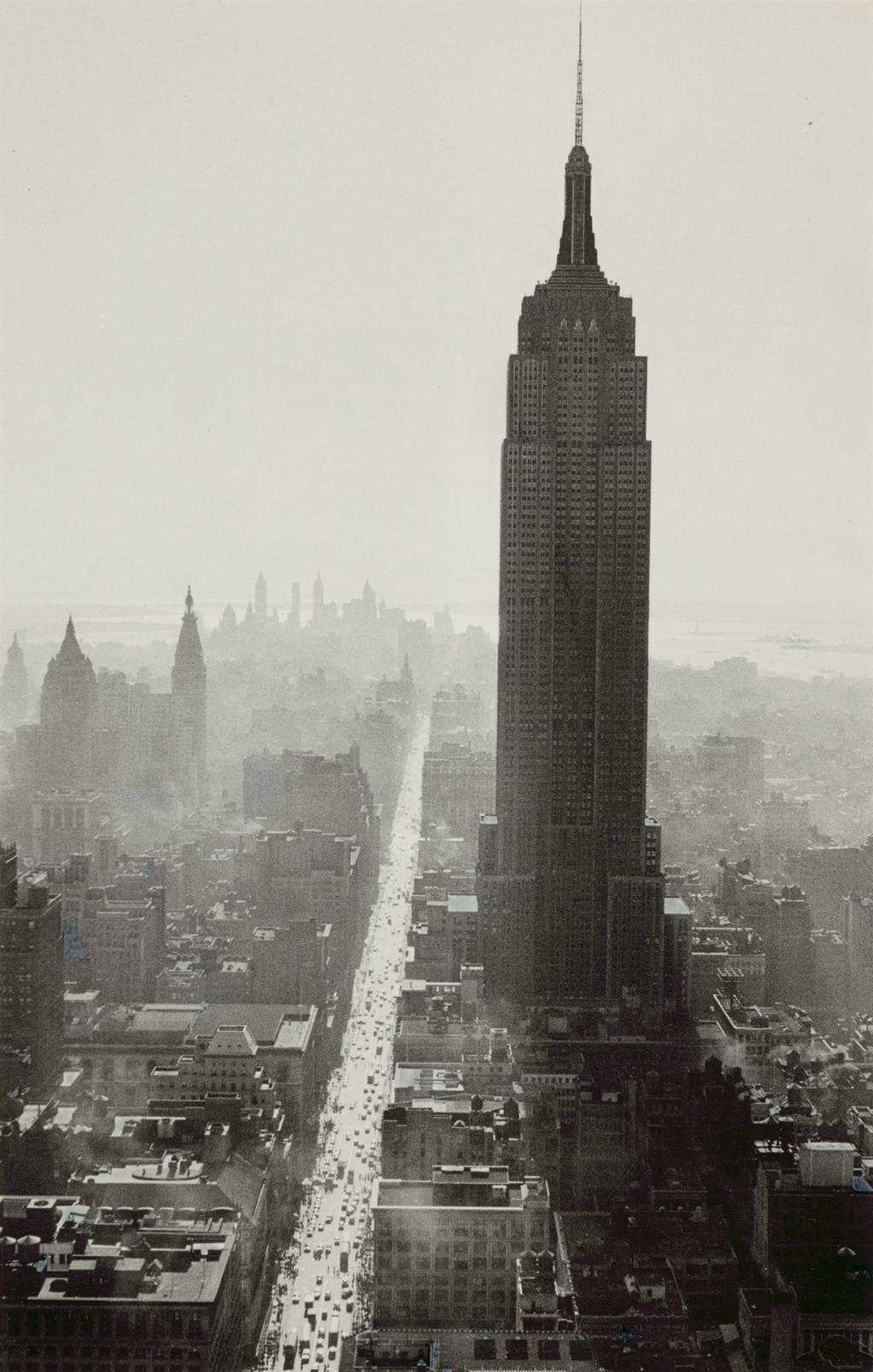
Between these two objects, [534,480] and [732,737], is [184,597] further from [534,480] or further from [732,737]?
[732,737]

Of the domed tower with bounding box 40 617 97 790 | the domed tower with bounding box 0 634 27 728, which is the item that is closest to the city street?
the domed tower with bounding box 40 617 97 790

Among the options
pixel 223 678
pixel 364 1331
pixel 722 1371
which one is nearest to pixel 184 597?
pixel 223 678

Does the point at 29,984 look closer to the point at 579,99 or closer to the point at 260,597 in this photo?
the point at 260,597

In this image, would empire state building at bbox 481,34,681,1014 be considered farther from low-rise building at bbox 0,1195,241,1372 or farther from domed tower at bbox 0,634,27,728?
low-rise building at bbox 0,1195,241,1372

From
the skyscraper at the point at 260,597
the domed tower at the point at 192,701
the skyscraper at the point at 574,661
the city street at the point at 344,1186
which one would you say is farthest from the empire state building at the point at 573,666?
the domed tower at the point at 192,701

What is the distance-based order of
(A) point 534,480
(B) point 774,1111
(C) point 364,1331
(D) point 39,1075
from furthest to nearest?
(A) point 534,480 → (D) point 39,1075 → (B) point 774,1111 → (C) point 364,1331

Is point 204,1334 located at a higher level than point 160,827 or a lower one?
lower

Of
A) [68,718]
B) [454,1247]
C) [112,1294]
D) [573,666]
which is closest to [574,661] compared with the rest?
[573,666]
